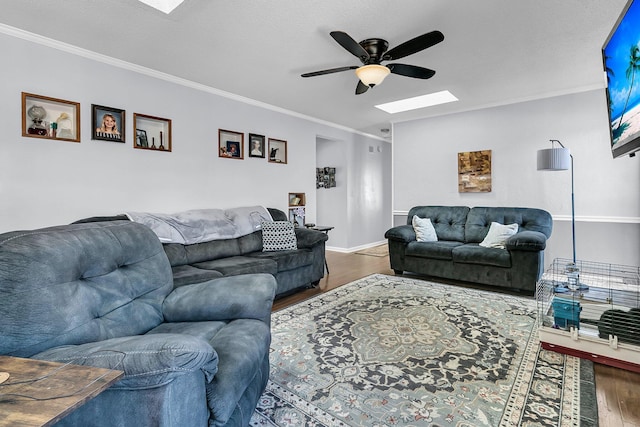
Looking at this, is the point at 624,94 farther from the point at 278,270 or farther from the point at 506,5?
the point at 278,270

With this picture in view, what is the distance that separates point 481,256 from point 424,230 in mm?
861

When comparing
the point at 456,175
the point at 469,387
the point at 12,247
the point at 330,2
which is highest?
the point at 330,2

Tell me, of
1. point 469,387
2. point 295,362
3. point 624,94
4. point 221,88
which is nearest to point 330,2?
point 624,94

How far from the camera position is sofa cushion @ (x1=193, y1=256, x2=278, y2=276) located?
2.99m

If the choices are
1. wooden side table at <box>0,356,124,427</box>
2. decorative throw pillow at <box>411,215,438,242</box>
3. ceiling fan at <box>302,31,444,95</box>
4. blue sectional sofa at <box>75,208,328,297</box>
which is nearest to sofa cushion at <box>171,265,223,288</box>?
blue sectional sofa at <box>75,208,328,297</box>

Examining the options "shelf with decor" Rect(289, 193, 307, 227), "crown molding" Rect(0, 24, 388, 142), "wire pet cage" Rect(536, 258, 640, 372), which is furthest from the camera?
"shelf with decor" Rect(289, 193, 307, 227)

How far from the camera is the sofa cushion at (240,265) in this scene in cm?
299

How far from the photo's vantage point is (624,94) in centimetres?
173

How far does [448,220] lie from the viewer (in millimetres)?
4750

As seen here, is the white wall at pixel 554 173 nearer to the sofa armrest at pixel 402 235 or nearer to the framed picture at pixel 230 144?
the sofa armrest at pixel 402 235

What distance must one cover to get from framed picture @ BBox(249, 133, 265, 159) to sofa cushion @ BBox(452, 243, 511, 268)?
293 cm

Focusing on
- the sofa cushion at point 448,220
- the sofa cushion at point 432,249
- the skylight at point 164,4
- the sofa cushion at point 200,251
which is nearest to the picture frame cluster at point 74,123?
the sofa cushion at point 200,251

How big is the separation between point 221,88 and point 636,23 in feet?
12.3

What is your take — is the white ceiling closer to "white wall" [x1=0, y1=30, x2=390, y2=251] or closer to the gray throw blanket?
"white wall" [x1=0, y1=30, x2=390, y2=251]
